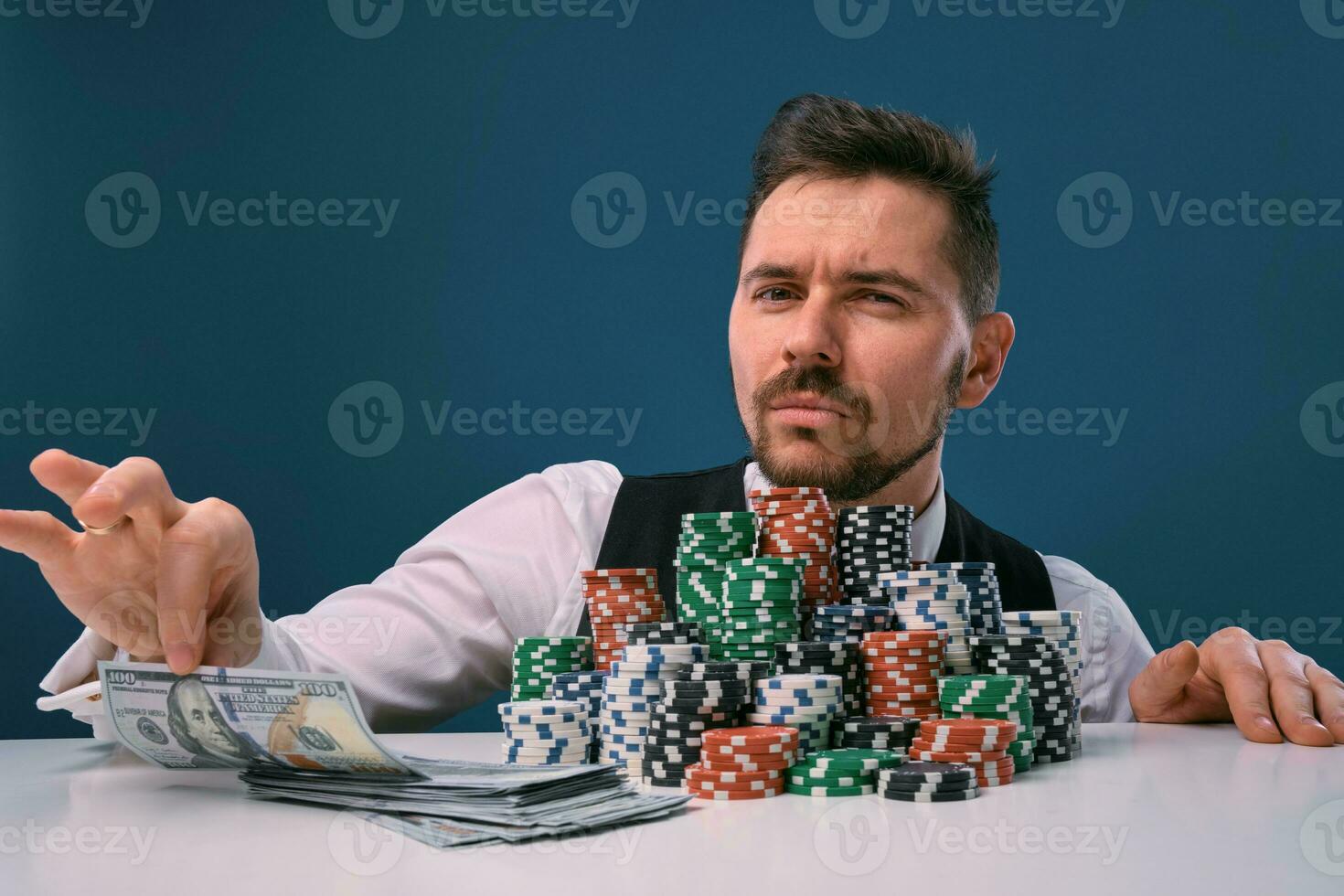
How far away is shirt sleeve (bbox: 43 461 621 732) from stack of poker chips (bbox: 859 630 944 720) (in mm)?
1211

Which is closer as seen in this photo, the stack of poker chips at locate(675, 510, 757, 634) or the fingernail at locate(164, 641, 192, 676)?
the fingernail at locate(164, 641, 192, 676)

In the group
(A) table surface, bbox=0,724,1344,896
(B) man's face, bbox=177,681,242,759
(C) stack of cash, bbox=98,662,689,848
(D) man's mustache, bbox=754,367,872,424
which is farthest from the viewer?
(D) man's mustache, bbox=754,367,872,424

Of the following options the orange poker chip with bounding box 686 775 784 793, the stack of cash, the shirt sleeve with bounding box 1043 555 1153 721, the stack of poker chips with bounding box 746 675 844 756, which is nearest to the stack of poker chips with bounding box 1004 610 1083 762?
the stack of poker chips with bounding box 746 675 844 756

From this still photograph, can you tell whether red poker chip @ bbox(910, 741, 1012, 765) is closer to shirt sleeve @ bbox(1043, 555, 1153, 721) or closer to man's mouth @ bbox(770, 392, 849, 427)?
man's mouth @ bbox(770, 392, 849, 427)

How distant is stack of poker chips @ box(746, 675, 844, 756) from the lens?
5.61 ft

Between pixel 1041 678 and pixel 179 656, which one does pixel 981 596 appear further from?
pixel 179 656

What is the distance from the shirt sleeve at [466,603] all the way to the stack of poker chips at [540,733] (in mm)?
1001

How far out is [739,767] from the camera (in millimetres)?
1565

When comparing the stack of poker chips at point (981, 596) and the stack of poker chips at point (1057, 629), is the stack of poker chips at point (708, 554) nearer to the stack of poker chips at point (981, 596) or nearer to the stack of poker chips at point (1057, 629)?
the stack of poker chips at point (981, 596)

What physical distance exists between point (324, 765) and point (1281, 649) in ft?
5.42

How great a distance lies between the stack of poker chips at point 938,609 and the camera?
1908 mm

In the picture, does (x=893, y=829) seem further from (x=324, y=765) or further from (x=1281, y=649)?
(x=1281, y=649)

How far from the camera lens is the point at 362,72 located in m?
4.57

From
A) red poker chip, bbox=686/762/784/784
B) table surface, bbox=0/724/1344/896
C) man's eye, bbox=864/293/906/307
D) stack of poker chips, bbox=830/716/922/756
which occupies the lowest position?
table surface, bbox=0/724/1344/896
